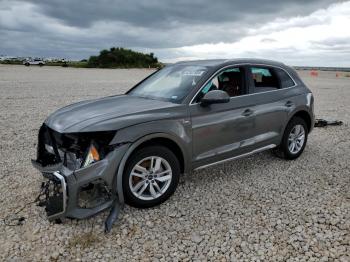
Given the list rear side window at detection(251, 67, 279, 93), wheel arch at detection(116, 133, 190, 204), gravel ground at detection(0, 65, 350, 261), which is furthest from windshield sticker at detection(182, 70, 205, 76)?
gravel ground at detection(0, 65, 350, 261)

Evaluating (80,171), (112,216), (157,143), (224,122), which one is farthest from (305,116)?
(80,171)

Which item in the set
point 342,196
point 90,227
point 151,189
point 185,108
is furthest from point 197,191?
point 342,196

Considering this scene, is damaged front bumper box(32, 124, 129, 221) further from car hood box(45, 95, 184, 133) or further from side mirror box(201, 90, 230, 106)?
side mirror box(201, 90, 230, 106)

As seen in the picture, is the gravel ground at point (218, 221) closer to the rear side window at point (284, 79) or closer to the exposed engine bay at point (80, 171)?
the exposed engine bay at point (80, 171)

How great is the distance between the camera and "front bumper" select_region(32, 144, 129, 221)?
11.1 feet

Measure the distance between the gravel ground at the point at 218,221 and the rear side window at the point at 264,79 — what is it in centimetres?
127

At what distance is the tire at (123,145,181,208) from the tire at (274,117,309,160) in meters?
2.35

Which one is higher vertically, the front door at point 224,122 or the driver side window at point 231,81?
the driver side window at point 231,81

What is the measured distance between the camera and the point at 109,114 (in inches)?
152

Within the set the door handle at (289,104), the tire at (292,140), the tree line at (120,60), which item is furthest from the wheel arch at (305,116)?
the tree line at (120,60)

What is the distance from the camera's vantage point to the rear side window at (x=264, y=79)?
16.8ft

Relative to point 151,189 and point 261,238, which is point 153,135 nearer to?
point 151,189

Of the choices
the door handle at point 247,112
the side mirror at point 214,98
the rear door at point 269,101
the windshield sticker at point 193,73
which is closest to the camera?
the side mirror at point 214,98

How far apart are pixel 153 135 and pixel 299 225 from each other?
1.89 meters
